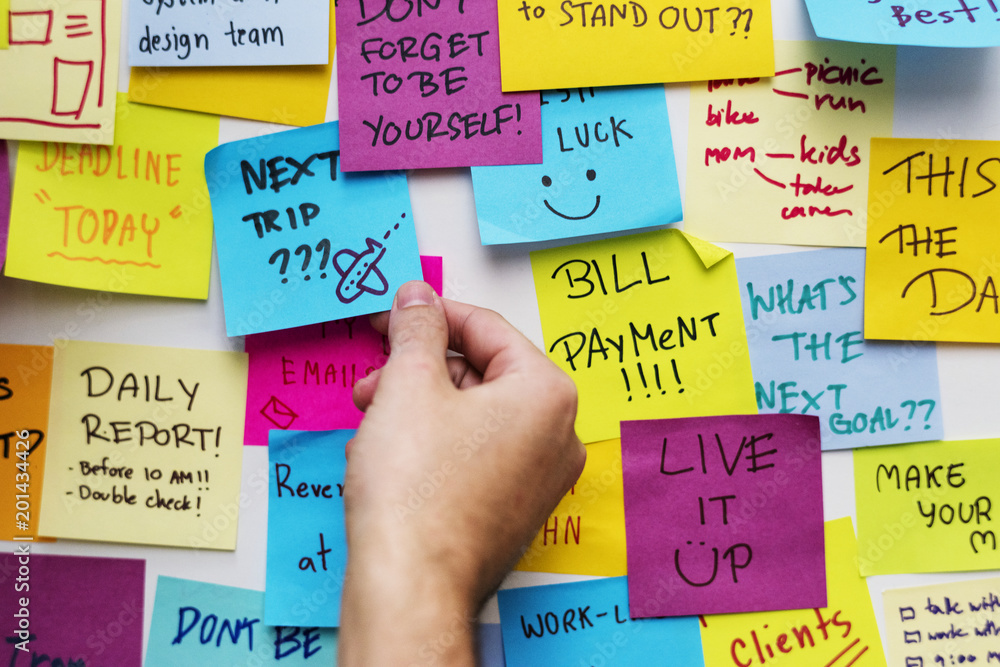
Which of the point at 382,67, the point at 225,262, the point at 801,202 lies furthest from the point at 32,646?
the point at 801,202

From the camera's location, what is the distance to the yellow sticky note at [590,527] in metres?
0.64

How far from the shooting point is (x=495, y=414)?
1.71 feet

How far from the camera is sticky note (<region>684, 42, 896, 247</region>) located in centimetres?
62

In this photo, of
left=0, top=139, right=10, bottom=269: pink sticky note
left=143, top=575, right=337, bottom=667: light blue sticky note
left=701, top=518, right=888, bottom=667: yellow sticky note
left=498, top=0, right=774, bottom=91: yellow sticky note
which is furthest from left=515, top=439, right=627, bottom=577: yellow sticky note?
left=0, top=139, right=10, bottom=269: pink sticky note

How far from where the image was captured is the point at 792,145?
62 cm

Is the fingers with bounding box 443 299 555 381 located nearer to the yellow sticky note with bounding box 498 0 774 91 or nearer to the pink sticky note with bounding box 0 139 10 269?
the yellow sticky note with bounding box 498 0 774 91

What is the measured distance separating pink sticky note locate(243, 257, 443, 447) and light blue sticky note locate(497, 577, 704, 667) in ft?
0.79

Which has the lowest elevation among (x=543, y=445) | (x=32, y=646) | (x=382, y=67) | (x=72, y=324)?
(x=32, y=646)

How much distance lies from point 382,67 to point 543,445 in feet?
1.19

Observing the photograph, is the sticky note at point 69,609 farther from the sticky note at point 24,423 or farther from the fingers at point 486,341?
the fingers at point 486,341

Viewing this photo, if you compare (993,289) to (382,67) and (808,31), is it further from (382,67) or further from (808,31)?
(382,67)

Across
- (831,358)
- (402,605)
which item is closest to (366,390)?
(402,605)

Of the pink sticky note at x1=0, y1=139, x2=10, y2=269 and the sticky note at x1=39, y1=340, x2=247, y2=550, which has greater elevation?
the pink sticky note at x1=0, y1=139, x2=10, y2=269

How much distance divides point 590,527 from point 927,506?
1.08ft
